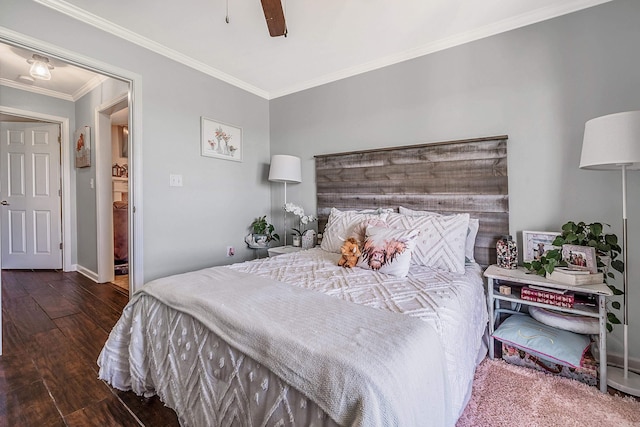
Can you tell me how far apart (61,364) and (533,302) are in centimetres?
309

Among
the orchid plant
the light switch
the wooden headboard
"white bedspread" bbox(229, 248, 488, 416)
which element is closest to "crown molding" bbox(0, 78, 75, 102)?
the light switch

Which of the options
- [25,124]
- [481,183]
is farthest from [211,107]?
[25,124]

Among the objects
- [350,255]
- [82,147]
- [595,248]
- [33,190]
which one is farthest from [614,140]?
[33,190]

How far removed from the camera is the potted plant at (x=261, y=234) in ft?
10.5

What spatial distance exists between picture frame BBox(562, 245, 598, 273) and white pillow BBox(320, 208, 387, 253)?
1168 millimetres

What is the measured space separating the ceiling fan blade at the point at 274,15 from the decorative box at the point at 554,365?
246 cm

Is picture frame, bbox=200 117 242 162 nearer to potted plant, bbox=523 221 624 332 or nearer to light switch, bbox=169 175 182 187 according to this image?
light switch, bbox=169 175 182 187

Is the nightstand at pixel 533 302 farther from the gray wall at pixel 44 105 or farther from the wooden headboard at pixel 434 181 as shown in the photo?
the gray wall at pixel 44 105

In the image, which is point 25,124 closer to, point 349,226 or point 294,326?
point 349,226

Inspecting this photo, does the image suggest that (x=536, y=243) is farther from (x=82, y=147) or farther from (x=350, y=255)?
(x=82, y=147)

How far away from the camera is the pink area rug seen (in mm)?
1338

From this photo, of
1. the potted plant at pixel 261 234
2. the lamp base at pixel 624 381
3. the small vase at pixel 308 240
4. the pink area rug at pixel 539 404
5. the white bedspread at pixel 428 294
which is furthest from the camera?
the potted plant at pixel 261 234

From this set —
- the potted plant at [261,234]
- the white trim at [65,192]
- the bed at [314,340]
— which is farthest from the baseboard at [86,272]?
the bed at [314,340]

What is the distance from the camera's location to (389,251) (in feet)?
5.84
